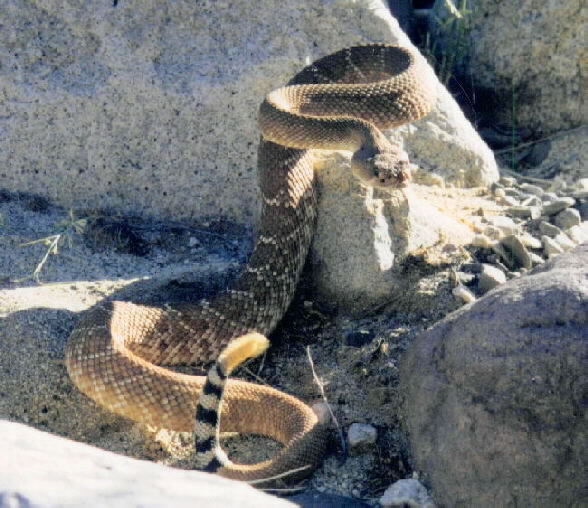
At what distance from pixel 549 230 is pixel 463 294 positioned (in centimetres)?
95

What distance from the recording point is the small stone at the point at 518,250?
5328 mm

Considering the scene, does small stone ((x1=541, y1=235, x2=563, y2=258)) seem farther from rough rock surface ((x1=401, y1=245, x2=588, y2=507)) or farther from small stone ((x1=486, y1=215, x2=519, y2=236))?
rough rock surface ((x1=401, y1=245, x2=588, y2=507))

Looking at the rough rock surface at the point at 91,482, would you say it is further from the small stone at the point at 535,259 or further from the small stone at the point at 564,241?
the small stone at the point at 564,241

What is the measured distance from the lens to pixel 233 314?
17.7ft

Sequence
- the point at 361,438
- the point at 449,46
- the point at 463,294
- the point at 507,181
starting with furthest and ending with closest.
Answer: the point at 449,46
the point at 507,181
the point at 463,294
the point at 361,438

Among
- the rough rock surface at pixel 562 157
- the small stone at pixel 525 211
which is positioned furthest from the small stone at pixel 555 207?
the rough rock surface at pixel 562 157

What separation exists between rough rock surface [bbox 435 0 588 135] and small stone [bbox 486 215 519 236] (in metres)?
2.05

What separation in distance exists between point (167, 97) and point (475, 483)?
3.54 metres

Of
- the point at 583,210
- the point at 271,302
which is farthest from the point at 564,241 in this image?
the point at 271,302

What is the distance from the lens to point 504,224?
5.67 m

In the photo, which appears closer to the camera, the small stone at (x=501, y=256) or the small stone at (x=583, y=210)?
the small stone at (x=501, y=256)

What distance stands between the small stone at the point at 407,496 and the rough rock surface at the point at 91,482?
124 centimetres

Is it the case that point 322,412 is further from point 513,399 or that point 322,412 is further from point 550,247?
point 550,247

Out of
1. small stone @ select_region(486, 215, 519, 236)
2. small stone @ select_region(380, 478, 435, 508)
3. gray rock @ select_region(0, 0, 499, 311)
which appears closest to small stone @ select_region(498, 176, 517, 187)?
gray rock @ select_region(0, 0, 499, 311)
